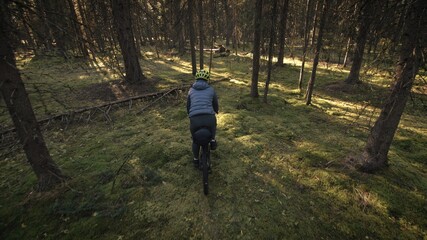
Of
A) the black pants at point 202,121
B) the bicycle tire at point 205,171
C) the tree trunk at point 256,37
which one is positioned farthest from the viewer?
the tree trunk at point 256,37

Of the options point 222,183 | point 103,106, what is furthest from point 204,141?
point 103,106

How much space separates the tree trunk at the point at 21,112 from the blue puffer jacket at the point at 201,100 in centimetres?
328

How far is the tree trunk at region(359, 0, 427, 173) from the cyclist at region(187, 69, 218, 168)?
384 centimetres

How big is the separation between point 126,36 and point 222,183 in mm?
11597

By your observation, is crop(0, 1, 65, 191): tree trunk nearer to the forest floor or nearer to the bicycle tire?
the forest floor

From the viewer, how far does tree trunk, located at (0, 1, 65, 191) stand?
3967mm

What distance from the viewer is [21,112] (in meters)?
4.46

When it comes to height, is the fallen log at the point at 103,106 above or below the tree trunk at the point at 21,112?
below

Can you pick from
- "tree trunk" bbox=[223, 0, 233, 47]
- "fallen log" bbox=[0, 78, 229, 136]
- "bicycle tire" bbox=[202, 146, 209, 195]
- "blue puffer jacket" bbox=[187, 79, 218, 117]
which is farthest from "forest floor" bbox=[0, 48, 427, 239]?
"tree trunk" bbox=[223, 0, 233, 47]

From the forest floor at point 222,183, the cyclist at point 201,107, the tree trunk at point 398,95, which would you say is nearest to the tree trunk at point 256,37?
the forest floor at point 222,183

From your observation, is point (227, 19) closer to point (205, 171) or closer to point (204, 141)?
point (204, 141)

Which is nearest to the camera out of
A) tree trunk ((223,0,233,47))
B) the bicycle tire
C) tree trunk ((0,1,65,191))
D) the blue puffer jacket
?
tree trunk ((0,1,65,191))

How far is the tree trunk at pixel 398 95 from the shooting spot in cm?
419

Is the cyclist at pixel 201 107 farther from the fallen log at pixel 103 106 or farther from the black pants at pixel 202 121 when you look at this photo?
the fallen log at pixel 103 106
